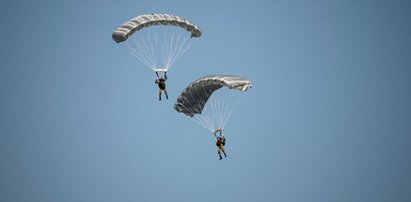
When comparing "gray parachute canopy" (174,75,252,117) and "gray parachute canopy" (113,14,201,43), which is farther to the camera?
"gray parachute canopy" (113,14,201,43)

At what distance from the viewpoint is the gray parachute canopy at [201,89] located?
38.5 meters

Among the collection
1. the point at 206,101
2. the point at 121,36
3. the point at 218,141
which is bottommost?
the point at 218,141

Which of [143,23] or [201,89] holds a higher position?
[143,23]

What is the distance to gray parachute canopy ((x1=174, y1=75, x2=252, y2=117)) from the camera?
3847cm

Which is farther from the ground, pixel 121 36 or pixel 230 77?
pixel 121 36

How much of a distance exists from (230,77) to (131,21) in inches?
276

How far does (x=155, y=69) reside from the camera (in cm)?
4331

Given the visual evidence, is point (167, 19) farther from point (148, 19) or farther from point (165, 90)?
point (165, 90)

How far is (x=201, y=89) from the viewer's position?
4131 cm

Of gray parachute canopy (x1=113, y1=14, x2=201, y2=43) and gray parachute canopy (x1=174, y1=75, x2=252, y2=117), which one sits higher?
gray parachute canopy (x1=113, y1=14, x2=201, y2=43)

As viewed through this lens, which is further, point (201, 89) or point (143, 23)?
point (143, 23)

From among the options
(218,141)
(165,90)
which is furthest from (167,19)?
(218,141)

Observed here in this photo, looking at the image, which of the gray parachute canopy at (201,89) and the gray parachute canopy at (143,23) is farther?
the gray parachute canopy at (143,23)

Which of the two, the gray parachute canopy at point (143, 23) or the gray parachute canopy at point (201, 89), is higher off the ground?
the gray parachute canopy at point (143, 23)
